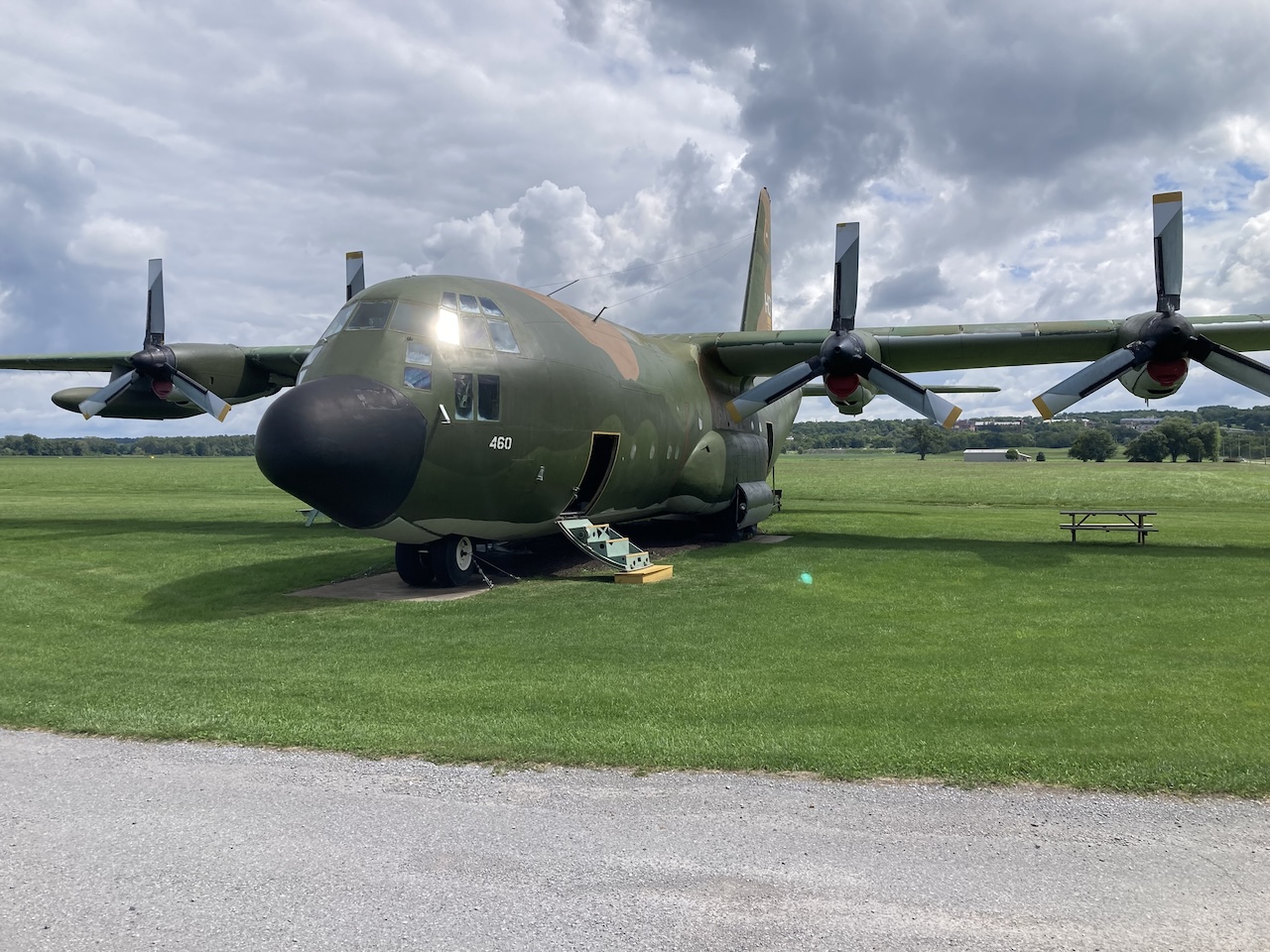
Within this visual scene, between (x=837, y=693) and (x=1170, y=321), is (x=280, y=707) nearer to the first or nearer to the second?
(x=837, y=693)

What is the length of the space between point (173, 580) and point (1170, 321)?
18863 millimetres

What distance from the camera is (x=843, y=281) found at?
1908 cm

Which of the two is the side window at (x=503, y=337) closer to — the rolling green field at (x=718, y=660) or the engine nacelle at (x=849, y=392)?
the rolling green field at (x=718, y=660)

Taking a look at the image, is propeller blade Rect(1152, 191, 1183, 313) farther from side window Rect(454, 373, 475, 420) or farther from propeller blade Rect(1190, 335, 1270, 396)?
side window Rect(454, 373, 475, 420)

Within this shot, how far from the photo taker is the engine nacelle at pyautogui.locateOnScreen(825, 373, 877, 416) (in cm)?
1898

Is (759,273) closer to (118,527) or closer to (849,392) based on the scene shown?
(849,392)

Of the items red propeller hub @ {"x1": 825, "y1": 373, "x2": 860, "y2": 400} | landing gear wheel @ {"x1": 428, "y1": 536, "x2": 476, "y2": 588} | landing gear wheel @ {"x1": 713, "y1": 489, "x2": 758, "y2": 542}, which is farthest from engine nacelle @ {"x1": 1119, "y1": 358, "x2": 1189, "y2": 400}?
landing gear wheel @ {"x1": 428, "y1": 536, "x2": 476, "y2": 588}

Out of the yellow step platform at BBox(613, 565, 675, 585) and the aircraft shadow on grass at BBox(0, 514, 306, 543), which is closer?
the yellow step platform at BBox(613, 565, 675, 585)

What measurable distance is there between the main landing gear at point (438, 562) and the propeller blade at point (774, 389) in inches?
294

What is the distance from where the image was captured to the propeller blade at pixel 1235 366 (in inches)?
663

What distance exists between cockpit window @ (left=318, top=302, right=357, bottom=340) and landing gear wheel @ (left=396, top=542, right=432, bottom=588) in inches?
136

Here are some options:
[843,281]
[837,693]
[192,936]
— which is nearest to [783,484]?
[843,281]

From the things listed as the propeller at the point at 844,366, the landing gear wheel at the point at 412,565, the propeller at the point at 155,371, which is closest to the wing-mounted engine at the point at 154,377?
the propeller at the point at 155,371

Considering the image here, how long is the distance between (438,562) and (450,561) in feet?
0.66
